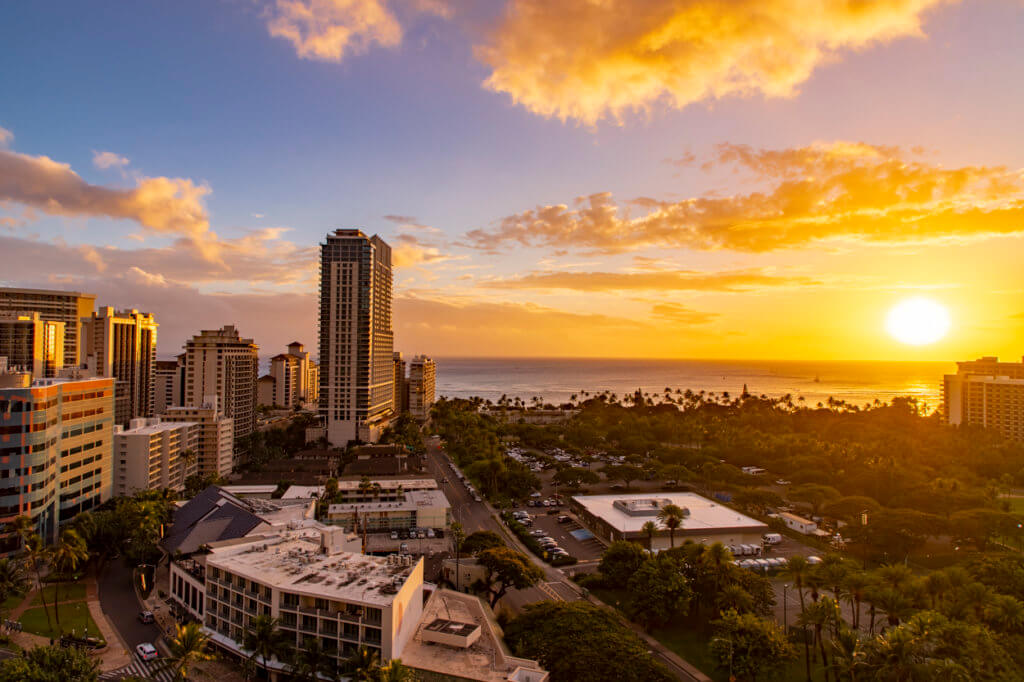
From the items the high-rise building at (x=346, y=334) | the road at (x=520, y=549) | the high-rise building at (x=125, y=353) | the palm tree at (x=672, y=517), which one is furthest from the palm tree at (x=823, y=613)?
the high-rise building at (x=125, y=353)

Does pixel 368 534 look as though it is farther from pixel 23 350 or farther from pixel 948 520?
pixel 23 350

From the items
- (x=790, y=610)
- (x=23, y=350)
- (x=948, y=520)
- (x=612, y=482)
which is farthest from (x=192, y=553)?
(x=23, y=350)

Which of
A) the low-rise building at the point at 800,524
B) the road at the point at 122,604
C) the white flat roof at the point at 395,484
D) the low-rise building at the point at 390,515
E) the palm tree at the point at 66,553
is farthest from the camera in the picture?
the white flat roof at the point at 395,484

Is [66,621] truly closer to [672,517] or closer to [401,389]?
[672,517]

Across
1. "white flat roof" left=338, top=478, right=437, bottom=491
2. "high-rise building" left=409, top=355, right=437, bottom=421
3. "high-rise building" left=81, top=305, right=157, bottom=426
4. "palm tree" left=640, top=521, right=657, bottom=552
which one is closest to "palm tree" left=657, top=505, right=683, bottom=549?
"palm tree" left=640, top=521, right=657, bottom=552

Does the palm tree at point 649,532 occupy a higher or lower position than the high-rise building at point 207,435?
lower

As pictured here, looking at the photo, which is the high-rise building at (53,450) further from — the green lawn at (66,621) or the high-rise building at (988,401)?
the high-rise building at (988,401)

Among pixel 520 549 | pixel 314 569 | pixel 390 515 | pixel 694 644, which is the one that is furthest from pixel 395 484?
pixel 694 644
